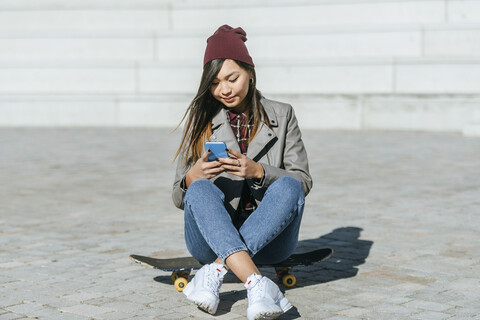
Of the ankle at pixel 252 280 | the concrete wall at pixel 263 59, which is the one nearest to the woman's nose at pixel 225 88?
the ankle at pixel 252 280

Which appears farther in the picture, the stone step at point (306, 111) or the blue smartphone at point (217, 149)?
the stone step at point (306, 111)

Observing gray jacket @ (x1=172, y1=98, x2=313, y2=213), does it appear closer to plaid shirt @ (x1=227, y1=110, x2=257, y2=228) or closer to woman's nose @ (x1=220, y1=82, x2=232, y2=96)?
plaid shirt @ (x1=227, y1=110, x2=257, y2=228)

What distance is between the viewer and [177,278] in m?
4.58

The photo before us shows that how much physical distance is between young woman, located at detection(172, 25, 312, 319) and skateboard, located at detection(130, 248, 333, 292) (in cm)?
13

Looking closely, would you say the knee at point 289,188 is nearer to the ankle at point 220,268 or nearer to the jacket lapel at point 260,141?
the jacket lapel at point 260,141

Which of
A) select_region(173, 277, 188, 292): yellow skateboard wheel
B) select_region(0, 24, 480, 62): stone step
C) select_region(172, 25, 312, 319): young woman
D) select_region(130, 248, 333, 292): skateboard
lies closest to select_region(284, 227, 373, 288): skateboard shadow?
select_region(130, 248, 333, 292): skateboard

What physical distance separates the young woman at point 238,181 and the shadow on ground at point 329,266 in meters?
0.23

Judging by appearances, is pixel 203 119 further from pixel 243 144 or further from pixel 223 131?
pixel 243 144

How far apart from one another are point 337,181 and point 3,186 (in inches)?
145

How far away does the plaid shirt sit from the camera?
442 centimetres

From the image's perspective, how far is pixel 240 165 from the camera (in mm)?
4043

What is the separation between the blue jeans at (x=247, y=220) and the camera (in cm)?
398

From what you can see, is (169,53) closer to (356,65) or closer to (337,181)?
(356,65)

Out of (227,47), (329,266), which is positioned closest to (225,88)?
(227,47)
